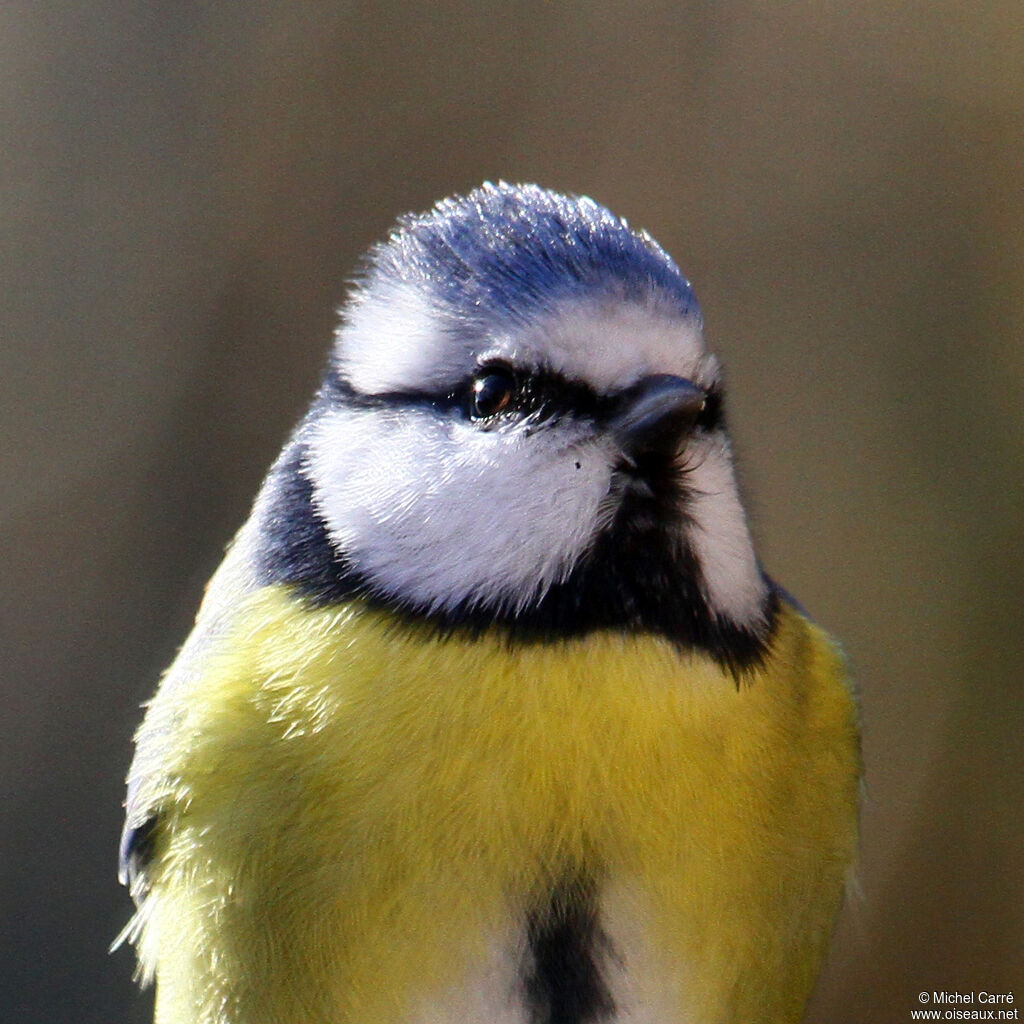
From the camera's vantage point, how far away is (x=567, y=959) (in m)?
0.85

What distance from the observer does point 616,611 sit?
853mm

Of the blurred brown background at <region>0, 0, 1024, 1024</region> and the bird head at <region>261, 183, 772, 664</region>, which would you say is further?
the blurred brown background at <region>0, 0, 1024, 1024</region>

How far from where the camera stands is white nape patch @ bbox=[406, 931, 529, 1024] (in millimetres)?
832

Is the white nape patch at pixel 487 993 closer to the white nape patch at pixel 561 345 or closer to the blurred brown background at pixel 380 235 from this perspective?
the white nape patch at pixel 561 345

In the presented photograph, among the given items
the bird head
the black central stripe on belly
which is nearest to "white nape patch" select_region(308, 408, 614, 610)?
the bird head

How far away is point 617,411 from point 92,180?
1.33m

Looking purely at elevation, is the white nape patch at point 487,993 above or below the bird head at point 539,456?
below

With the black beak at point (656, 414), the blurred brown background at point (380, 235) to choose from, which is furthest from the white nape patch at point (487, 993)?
the blurred brown background at point (380, 235)

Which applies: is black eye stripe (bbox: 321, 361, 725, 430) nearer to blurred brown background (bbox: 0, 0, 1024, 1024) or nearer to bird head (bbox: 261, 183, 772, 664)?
bird head (bbox: 261, 183, 772, 664)

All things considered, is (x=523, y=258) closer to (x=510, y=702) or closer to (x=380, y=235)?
(x=510, y=702)

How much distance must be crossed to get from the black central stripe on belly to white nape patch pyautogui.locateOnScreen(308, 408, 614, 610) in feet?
0.66

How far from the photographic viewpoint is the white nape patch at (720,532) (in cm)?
87

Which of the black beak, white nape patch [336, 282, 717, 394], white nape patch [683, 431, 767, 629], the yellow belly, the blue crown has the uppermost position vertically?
the blue crown

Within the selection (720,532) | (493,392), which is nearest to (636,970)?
(720,532)
